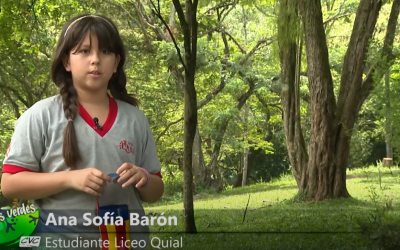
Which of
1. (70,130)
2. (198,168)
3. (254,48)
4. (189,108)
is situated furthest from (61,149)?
(254,48)

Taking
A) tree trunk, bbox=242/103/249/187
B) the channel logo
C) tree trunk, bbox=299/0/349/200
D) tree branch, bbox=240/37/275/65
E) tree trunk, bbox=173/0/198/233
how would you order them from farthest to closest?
tree trunk, bbox=242/103/249/187 → tree branch, bbox=240/37/275/65 → tree trunk, bbox=299/0/349/200 → tree trunk, bbox=173/0/198/233 → the channel logo

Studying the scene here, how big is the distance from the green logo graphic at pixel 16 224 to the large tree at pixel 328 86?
473cm

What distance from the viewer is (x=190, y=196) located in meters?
3.47

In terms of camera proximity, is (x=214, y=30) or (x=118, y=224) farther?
(x=214, y=30)

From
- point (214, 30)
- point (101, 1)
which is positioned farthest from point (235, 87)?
point (101, 1)

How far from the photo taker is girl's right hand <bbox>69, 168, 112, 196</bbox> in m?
0.72

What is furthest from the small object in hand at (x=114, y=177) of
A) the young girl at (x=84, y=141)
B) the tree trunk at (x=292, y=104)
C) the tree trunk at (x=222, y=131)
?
the tree trunk at (x=222, y=131)

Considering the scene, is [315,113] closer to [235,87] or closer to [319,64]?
[319,64]

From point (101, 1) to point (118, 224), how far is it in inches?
374

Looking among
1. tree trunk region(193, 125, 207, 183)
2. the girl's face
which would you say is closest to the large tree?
the girl's face

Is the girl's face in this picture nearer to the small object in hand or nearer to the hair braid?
the hair braid

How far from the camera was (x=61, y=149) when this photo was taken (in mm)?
772

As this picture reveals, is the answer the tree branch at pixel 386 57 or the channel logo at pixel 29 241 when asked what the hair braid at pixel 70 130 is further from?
the tree branch at pixel 386 57

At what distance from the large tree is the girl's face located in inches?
190
